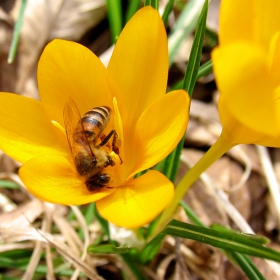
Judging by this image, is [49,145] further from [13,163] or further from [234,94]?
[13,163]

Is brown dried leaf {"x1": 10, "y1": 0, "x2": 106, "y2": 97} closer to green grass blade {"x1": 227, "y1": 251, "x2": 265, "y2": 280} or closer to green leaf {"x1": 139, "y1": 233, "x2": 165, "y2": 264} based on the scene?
green leaf {"x1": 139, "y1": 233, "x2": 165, "y2": 264}

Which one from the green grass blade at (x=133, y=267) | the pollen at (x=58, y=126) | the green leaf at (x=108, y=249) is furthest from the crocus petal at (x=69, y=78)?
the green grass blade at (x=133, y=267)

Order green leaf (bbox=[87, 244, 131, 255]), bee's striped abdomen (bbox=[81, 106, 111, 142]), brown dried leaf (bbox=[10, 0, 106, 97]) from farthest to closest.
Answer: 1. brown dried leaf (bbox=[10, 0, 106, 97])
2. green leaf (bbox=[87, 244, 131, 255])
3. bee's striped abdomen (bbox=[81, 106, 111, 142])

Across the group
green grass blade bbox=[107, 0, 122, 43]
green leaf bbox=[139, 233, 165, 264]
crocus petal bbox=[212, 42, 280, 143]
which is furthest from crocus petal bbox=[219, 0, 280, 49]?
green grass blade bbox=[107, 0, 122, 43]

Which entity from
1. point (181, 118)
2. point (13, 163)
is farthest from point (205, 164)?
point (13, 163)

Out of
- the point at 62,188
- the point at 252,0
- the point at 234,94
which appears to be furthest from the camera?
the point at 62,188

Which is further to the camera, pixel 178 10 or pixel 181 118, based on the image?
pixel 178 10

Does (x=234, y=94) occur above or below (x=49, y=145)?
above

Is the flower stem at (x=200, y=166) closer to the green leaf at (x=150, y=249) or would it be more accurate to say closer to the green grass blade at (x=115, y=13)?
the green leaf at (x=150, y=249)
